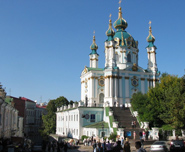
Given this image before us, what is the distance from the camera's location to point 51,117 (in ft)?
204

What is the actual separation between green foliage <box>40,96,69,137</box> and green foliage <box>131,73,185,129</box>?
27.1 meters

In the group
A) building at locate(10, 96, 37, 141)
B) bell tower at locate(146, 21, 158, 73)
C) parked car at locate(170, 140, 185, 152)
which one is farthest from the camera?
building at locate(10, 96, 37, 141)

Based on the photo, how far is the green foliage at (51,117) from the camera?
2402 inches

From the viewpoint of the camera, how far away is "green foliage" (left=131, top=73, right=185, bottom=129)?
1174 inches

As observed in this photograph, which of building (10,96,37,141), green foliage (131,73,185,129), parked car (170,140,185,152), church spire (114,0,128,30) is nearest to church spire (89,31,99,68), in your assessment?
church spire (114,0,128,30)

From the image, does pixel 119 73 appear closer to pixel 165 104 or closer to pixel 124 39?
pixel 124 39

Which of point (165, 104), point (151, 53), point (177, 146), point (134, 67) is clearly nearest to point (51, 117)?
point (134, 67)

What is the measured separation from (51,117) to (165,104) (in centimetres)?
3469

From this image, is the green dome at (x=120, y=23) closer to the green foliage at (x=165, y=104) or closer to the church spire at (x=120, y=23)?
the church spire at (x=120, y=23)

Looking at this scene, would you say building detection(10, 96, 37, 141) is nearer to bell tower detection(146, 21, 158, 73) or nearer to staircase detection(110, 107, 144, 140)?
bell tower detection(146, 21, 158, 73)

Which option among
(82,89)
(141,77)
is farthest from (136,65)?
(82,89)

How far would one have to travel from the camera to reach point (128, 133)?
3219cm

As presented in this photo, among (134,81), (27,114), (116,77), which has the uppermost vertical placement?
(116,77)

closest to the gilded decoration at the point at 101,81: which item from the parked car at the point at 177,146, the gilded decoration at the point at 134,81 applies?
the gilded decoration at the point at 134,81
